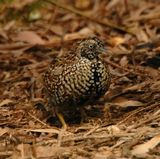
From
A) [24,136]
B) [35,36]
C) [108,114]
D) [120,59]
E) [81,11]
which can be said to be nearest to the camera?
[24,136]

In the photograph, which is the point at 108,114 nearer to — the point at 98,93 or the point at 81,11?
the point at 98,93

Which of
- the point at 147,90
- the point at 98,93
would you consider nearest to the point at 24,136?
the point at 98,93

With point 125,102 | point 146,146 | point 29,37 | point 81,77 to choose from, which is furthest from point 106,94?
point 29,37

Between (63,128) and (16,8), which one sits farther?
(16,8)

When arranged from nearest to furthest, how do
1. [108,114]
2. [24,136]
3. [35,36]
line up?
[24,136]
[108,114]
[35,36]

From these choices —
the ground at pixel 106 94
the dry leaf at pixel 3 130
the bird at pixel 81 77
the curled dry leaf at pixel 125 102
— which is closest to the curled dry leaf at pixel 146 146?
the ground at pixel 106 94

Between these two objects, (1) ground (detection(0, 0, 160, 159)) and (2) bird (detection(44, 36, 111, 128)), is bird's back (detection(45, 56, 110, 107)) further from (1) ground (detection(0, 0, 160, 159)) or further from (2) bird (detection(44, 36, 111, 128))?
(1) ground (detection(0, 0, 160, 159))

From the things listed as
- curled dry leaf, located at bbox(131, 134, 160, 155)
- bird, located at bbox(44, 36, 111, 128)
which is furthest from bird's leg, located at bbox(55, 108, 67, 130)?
curled dry leaf, located at bbox(131, 134, 160, 155)
